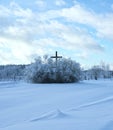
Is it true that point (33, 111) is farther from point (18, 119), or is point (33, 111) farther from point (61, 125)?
point (61, 125)

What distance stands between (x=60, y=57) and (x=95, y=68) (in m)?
45.6

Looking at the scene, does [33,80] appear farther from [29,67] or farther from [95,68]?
[95,68]

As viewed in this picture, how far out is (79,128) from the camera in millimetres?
4902

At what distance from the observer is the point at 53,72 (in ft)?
75.8

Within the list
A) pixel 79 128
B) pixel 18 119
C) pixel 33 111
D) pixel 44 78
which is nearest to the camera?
pixel 79 128

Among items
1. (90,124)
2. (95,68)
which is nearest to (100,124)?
(90,124)

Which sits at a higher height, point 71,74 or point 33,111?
point 71,74

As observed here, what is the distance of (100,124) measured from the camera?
518cm

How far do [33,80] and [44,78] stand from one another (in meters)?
1.03

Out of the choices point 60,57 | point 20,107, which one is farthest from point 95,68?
point 20,107

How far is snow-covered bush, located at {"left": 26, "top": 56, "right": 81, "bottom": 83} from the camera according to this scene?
23094mm

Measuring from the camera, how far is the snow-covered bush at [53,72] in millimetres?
23094

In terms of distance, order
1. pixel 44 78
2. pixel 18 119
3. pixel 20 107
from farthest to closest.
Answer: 1. pixel 44 78
2. pixel 20 107
3. pixel 18 119

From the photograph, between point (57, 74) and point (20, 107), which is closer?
point (20, 107)
